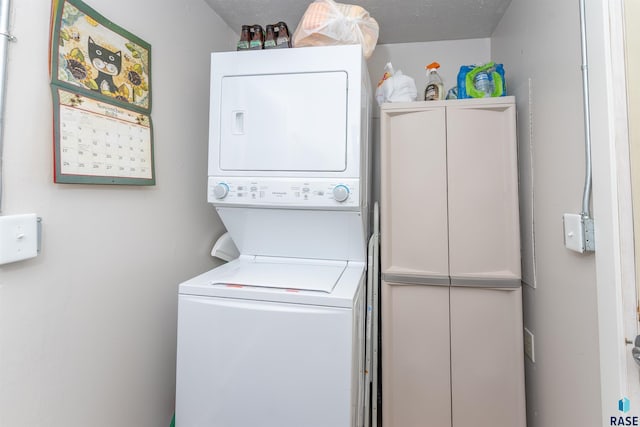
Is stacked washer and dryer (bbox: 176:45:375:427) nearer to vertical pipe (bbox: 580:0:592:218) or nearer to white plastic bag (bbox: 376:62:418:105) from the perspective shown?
white plastic bag (bbox: 376:62:418:105)

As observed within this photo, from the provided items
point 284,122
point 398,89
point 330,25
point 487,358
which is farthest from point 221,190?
point 487,358

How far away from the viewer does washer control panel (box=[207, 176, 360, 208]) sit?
1361 mm

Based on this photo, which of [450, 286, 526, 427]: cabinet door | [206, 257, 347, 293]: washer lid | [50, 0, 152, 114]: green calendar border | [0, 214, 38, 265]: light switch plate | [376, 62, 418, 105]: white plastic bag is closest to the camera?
[0, 214, 38, 265]: light switch plate

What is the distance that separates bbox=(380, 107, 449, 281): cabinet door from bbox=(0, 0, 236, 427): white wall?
43.4 inches

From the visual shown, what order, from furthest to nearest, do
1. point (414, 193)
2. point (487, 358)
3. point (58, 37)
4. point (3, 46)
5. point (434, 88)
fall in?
point (434, 88)
point (414, 193)
point (487, 358)
point (58, 37)
point (3, 46)

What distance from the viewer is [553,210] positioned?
1.32 m

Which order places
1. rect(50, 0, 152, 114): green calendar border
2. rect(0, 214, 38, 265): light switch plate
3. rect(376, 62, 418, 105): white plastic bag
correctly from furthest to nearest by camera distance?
rect(376, 62, 418, 105): white plastic bag, rect(50, 0, 152, 114): green calendar border, rect(0, 214, 38, 265): light switch plate

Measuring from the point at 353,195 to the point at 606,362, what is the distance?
3.39 ft

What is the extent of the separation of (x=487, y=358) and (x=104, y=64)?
7.19ft

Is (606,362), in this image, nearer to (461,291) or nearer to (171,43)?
(461,291)

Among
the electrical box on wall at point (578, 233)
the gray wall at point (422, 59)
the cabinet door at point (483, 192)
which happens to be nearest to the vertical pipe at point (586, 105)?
the electrical box on wall at point (578, 233)

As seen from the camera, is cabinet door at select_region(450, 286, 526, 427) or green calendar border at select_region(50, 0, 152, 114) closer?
green calendar border at select_region(50, 0, 152, 114)

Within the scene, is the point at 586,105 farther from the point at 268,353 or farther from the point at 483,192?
the point at 268,353

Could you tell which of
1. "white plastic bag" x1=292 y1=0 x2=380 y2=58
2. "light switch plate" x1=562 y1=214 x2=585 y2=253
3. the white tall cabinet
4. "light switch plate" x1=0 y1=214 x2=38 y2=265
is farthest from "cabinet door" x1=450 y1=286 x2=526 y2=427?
"light switch plate" x1=0 y1=214 x2=38 y2=265
